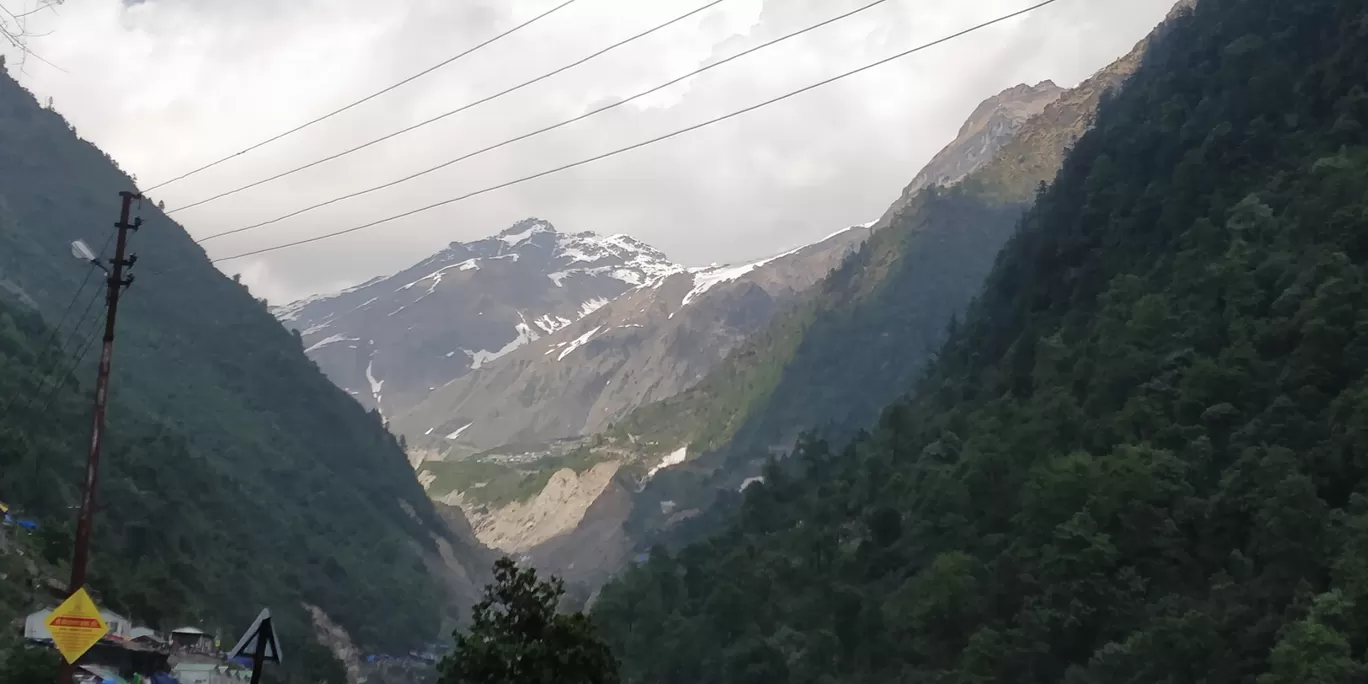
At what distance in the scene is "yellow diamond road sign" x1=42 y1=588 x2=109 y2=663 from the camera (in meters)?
19.4

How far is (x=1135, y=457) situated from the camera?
229 feet

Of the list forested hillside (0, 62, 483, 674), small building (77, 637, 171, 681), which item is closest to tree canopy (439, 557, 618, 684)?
small building (77, 637, 171, 681)

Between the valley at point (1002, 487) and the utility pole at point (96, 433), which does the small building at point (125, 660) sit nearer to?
the valley at point (1002, 487)

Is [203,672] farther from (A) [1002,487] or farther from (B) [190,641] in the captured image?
(A) [1002,487]

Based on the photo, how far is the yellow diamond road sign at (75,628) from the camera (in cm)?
1940

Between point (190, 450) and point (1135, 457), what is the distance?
10045 cm

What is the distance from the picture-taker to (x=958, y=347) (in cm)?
12631

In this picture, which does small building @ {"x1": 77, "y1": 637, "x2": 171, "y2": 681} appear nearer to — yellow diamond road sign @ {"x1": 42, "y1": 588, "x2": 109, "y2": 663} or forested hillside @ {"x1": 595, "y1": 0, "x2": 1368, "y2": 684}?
forested hillside @ {"x1": 595, "y1": 0, "x2": 1368, "y2": 684}

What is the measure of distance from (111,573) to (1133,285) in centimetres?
8089

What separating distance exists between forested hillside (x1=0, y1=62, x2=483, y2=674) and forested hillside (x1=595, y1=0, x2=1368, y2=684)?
3650 cm

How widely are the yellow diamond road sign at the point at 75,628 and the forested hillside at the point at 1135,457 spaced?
143 ft

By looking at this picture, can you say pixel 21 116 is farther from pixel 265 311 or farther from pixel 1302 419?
pixel 1302 419

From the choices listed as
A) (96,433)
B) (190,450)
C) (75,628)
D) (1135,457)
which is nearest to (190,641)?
(190,450)

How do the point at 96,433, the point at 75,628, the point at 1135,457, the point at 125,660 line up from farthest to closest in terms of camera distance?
the point at 1135,457, the point at 125,660, the point at 96,433, the point at 75,628
